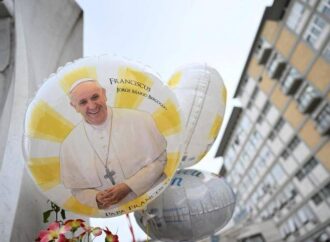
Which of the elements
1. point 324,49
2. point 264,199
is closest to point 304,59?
point 324,49

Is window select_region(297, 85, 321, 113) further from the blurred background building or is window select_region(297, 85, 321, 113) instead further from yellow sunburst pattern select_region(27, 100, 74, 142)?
yellow sunburst pattern select_region(27, 100, 74, 142)

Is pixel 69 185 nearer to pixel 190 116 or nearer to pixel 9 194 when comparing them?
pixel 9 194

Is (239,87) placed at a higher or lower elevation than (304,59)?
higher

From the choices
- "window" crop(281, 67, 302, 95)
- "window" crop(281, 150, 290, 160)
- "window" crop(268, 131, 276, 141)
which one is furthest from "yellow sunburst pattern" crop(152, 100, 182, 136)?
"window" crop(268, 131, 276, 141)

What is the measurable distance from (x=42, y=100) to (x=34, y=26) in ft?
10.4

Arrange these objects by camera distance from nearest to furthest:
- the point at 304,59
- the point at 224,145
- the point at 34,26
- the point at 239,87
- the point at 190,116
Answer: the point at 190,116, the point at 34,26, the point at 304,59, the point at 239,87, the point at 224,145

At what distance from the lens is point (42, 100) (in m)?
2.01

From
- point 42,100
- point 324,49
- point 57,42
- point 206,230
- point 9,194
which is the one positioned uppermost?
point 324,49

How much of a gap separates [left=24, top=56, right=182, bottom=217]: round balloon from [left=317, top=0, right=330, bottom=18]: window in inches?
707

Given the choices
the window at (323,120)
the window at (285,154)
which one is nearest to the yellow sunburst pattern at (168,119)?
the window at (323,120)

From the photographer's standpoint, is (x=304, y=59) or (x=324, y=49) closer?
(x=324, y=49)

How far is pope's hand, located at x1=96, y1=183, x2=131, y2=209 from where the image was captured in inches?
82.4

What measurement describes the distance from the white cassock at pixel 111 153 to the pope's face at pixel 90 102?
0.04 metres

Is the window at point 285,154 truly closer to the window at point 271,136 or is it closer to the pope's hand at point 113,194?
the window at point 271,136
